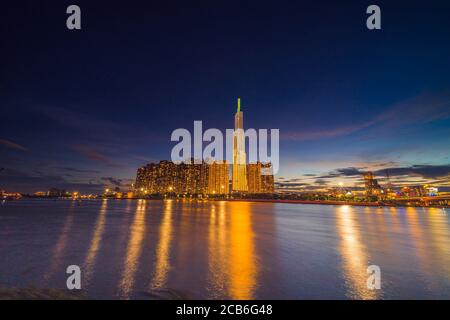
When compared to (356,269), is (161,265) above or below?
above

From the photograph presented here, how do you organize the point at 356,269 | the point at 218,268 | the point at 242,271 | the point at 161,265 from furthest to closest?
the point at 161,265, the point at 356,269, the point at 218,268, the point at 242,271

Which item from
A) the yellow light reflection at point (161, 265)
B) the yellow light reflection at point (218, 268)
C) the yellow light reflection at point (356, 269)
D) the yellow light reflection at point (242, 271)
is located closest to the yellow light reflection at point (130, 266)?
the yellow light reflection at point (161, 265)

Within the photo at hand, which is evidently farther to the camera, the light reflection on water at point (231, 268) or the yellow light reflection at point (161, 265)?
the yellow light reflection at point (161, 265)

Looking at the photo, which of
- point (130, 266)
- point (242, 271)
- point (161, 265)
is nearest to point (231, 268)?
point (242, 271)

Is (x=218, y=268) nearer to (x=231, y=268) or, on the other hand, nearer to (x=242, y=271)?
Answer: (x=231, y=268)

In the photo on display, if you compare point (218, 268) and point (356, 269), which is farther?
point (356, 269)

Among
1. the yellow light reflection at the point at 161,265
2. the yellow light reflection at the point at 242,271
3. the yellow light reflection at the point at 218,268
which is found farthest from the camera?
the yellow light reflection at the point at 161,265

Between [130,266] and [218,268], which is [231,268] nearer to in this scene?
[218,268]

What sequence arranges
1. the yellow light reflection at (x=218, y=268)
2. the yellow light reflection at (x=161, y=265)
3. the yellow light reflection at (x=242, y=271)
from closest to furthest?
1. the yellow light reflection at (x=242, y=271)
2. the yellow light reflection at (x=218, y=268)
3. the yellow light reflection at (x=161, y=265)

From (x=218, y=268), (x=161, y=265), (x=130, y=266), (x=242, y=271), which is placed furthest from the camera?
(x=161, y=265)

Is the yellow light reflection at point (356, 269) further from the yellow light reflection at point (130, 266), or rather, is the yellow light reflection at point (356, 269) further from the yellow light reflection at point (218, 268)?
the yellow light reflection at point (130, 266)
